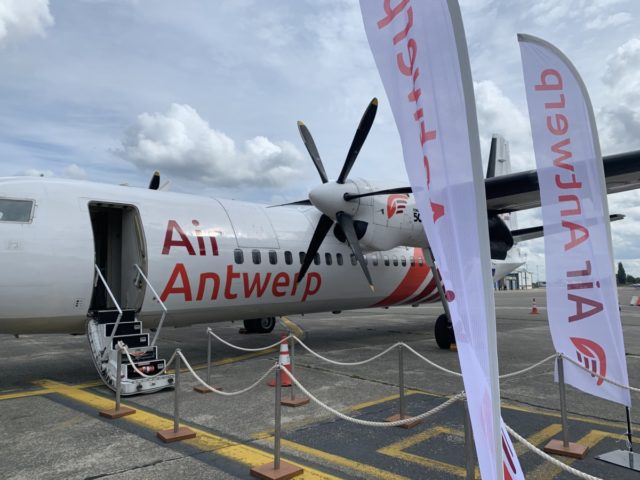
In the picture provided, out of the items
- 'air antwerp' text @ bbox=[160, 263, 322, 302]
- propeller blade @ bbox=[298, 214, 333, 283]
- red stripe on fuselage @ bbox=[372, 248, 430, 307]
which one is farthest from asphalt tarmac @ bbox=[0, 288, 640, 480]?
red stripe on fuselage @ bbox=[372, 248, 430, 307]

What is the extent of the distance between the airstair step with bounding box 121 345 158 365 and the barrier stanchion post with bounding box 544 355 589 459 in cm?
630

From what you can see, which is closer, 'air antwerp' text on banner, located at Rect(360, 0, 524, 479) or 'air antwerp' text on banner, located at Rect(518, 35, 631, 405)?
'air antwerp' text on banner, located at Rect(360, 0, 524, 479)

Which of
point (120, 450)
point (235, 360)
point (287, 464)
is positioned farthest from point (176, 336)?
point (287, 464)

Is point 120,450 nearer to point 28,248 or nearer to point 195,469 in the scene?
point 195,469

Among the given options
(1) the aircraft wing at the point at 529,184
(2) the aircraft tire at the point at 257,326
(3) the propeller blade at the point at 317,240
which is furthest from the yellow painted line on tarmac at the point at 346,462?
(2) the aircraft tire at the point at 257,326

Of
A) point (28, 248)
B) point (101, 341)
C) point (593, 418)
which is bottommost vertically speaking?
point (593, 418)

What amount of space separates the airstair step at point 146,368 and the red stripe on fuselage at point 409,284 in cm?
806

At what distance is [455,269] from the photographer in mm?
3297

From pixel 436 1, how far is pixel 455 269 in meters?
1.84

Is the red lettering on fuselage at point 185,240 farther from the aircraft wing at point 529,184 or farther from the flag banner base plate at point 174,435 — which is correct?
the aircraft wing at point 529,184

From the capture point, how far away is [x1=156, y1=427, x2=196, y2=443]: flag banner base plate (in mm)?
5785

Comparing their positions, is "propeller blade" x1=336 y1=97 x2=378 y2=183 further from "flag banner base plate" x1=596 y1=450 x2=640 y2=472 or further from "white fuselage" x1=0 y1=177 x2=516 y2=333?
"flag banner base plate" x1=596 y1=450 x2=640 y2=472

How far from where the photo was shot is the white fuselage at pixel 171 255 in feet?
27.0

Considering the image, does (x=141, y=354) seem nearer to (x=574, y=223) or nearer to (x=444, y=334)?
(x=574, y=223)
